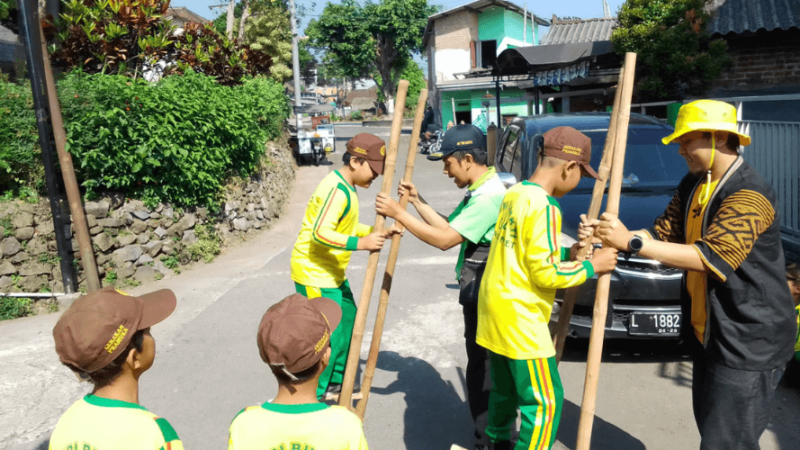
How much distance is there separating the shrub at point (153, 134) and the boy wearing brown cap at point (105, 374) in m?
6.39

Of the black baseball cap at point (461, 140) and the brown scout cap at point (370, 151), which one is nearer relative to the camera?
the black baseball cap at point (461, 140)

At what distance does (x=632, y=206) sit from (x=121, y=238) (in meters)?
6.20

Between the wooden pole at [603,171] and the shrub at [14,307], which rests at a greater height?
→ the wooden pole at [603,171]

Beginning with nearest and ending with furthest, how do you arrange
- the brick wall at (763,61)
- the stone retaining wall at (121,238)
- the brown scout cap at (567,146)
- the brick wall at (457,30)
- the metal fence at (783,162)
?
the brown scout cap at (567,146) < the metal fence at (783,162) < the stone retaining wall at (121,238) < the brick wall at (763,61) < the brick wall at (457,30)

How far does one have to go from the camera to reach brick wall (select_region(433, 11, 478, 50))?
116 ft

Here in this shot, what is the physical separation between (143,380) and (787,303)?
450cm

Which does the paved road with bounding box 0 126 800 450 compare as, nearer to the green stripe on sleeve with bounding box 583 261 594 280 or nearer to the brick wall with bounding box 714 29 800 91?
the green stripe on sleeve with bounding box 583 261 594 280

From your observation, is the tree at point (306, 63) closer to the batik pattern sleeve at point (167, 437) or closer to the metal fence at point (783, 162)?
the metal fence at point (783, 162)

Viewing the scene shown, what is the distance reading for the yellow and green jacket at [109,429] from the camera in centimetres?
196

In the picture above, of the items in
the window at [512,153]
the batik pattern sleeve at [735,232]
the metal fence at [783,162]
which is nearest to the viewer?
the batik pattern sleeve at [735,232]

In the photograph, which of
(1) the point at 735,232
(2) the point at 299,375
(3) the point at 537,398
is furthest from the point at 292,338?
(1) the point at 735,232

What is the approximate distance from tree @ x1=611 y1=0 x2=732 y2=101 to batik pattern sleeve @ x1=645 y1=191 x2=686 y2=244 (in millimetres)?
8752

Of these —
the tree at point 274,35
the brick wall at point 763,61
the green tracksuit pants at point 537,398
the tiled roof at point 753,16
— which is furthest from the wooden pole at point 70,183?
the tree at point 274,35

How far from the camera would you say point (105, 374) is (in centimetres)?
207
